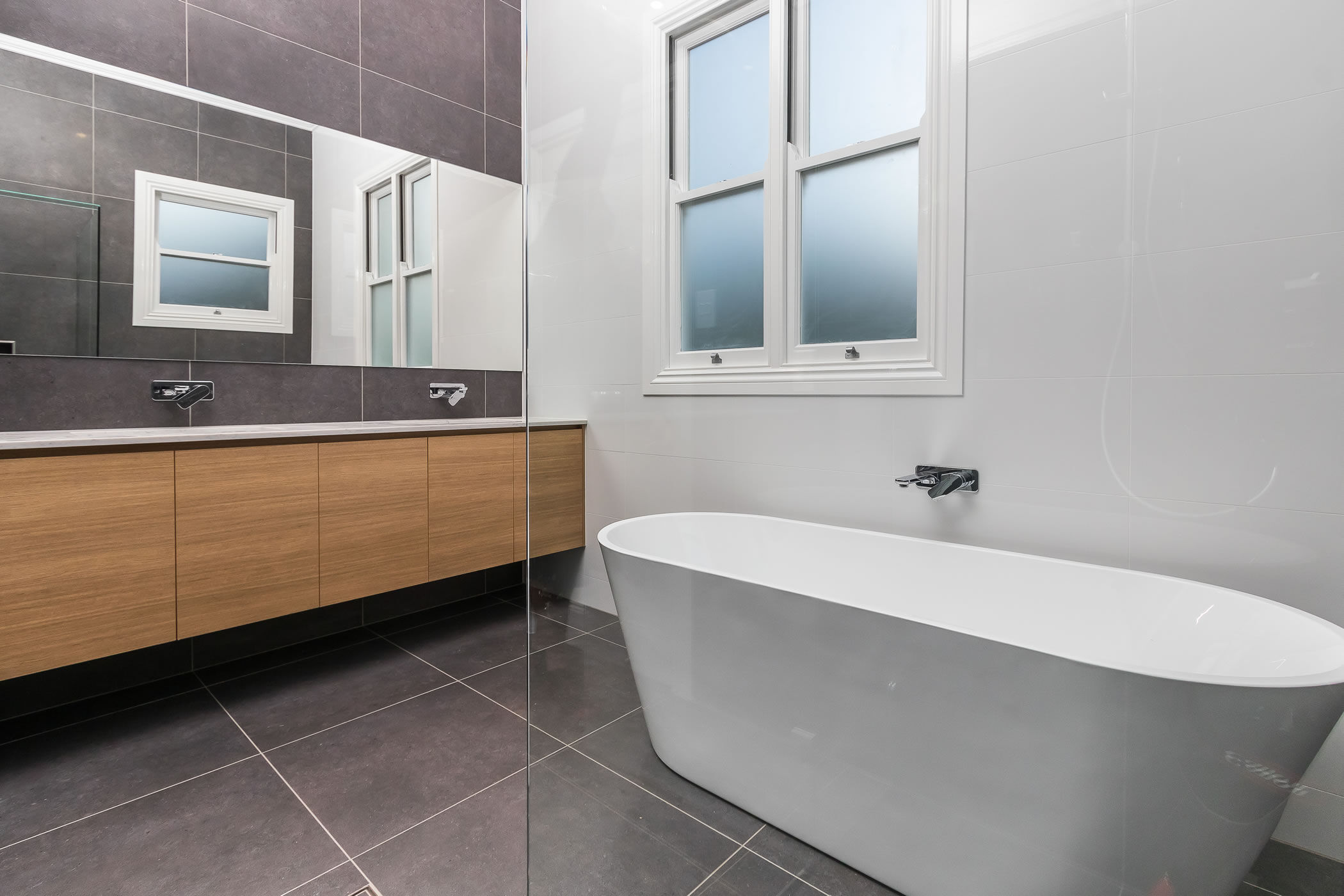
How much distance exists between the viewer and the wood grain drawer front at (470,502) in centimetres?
235

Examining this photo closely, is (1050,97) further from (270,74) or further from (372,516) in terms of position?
(270,74)

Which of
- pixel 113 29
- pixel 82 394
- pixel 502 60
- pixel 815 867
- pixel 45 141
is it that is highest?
pixel 502 60

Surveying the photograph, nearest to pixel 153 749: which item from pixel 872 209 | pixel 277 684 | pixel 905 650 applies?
pixel 277 684

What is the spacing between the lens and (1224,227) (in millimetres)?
915

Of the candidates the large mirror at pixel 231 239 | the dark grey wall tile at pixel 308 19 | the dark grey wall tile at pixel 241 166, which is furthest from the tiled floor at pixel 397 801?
the dark grey wall tile at pixel 308 19

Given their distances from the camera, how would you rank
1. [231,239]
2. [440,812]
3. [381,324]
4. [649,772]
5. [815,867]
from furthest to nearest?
[381,324] → [231,239] → [440,812] → [649,772] → [815,867]

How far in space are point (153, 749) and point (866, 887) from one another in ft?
6.18

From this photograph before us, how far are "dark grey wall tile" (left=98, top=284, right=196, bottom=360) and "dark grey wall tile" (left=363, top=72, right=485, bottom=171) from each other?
1.16 metres

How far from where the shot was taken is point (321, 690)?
208cm

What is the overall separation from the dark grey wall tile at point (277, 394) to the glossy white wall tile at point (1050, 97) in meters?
2.37

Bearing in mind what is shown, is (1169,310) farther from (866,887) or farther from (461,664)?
(461,664)

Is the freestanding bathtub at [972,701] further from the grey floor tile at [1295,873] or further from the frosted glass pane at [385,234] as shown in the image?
the frosted glass pane at [385,234]

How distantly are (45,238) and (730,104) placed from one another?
2.15 m

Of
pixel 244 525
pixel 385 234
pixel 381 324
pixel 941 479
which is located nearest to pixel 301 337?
pixel 381 324
